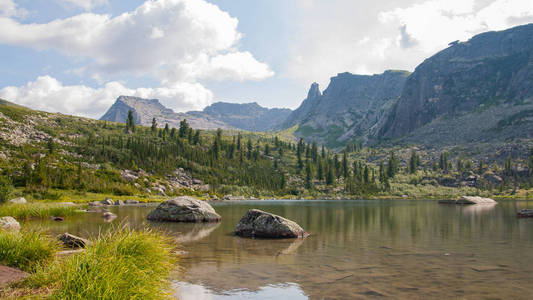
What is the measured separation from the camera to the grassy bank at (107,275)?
7883mm

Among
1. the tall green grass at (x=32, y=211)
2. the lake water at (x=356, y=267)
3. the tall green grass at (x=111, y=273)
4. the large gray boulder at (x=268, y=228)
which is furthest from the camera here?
the tall green grass at (x=32, y=211)

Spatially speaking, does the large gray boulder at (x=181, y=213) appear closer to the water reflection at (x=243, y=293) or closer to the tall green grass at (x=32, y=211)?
the tall green grass at (x=32, y=211)

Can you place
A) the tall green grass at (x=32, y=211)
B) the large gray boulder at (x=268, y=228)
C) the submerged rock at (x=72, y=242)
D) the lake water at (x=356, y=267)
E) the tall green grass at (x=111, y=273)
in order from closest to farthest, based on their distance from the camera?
the tall green grass at (x=111, y=273), the lake water at (x=356, y=267), the submerged rock at (x=72, y=242), the large gray boulder at (x=268, y=228), the tall green grass at (x=32, y=211)

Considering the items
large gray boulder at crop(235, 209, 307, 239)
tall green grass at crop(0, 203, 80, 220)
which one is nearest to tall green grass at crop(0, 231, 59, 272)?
large gray boulder at crop(235, 209, 307, 239)

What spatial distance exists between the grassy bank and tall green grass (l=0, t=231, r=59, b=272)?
3.69 metres

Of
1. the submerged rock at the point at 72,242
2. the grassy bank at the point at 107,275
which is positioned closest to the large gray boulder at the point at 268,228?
the submerged rock at the point at 72,242

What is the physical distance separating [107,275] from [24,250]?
802 centimetres

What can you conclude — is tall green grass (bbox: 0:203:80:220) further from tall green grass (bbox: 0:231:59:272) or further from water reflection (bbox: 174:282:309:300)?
water reflection (bbox: 174:282:309:300)

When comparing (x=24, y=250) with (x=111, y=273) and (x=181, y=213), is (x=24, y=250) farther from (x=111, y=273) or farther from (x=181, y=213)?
(x=181, y=213)

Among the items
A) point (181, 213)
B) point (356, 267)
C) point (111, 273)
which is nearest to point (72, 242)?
point (111, 273)

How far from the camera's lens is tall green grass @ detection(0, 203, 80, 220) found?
130ft

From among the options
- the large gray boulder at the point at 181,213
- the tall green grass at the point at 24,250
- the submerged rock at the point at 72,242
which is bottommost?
the large gray boulder at the point at 181,213

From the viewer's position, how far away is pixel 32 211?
4250 centimetres

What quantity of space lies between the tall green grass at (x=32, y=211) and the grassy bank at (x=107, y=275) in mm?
34376
